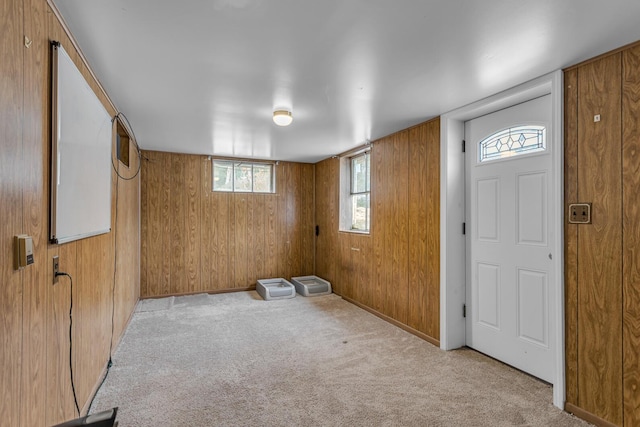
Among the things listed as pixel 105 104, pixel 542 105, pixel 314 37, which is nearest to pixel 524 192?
pixel 542 105

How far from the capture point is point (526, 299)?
2.60 metres

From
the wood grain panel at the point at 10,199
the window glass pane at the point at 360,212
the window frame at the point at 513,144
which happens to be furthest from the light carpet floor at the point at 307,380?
the window frame at the point at 513,144

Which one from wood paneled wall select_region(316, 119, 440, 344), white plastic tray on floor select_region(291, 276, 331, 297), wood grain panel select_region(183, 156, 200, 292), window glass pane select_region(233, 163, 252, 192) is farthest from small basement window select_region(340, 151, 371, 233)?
wood grain panel select_region(183, 156, 200, 292)

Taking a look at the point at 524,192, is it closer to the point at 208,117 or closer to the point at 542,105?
the point at 542,105

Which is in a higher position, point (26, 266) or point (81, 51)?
point (81, 51)

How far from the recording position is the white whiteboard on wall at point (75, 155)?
4.93ft

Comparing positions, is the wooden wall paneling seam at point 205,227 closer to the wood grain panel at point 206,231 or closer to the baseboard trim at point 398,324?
the wood grain panel at point 206,231

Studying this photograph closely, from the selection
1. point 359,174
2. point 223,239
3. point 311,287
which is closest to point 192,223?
point 223,239

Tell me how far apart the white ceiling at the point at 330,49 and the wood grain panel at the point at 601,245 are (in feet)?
0.91

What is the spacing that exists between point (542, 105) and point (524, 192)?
2.21 feet

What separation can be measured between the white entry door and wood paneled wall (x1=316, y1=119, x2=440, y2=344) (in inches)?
12.7

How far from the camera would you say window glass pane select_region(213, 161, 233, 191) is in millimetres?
5336

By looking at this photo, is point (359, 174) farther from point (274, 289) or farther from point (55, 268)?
point (55, 268)

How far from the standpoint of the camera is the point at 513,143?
Answer: 2695 mm
